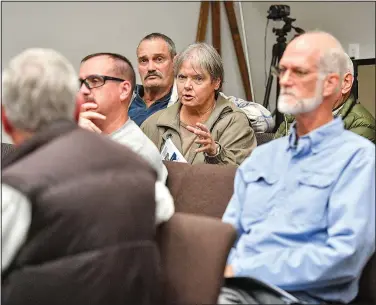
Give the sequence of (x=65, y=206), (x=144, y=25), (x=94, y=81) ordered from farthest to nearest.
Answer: (x=144, y=25), (x=94, y=81), (x=65, y=206)

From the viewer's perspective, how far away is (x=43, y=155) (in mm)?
1344

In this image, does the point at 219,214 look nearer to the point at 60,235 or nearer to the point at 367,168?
the point at 367,168

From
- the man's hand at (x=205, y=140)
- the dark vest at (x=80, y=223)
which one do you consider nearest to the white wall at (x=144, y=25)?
the man's hand at (x=205, y=140)

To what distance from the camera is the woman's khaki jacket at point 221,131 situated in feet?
8.02

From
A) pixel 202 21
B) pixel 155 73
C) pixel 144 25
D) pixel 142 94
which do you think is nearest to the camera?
pixel 155 73

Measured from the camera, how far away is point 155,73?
3.15 meters

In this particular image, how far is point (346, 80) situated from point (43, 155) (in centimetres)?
116

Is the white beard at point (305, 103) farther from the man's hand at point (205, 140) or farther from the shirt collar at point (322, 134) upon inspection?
the man's hand at point (205, 140)

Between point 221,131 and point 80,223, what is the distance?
49.9 inches

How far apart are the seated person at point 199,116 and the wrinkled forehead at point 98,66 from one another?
1.33ft

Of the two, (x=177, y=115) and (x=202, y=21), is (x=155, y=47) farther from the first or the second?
(x=202, y=21)

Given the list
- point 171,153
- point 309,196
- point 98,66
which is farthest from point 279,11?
point 309,196

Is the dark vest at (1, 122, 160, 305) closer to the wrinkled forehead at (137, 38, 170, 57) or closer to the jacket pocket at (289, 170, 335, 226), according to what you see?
the jacket pocket at (289, 170, 335, 226)

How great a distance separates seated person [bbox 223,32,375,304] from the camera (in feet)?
5.13
